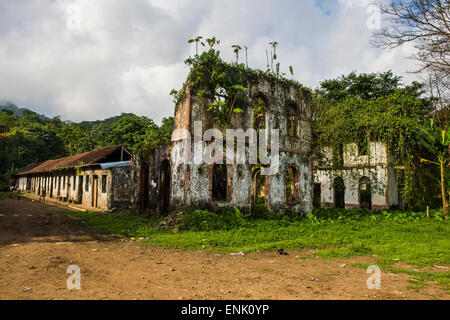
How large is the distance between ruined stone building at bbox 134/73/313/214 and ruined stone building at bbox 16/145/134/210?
2.64m

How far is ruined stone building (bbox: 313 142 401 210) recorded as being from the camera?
1720 cm

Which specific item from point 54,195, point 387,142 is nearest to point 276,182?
point 387,142

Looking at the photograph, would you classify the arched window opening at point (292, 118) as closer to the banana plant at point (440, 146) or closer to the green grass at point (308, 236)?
the green grass at point (308, 236)

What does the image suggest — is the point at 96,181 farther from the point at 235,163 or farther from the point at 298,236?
the point at 298,236

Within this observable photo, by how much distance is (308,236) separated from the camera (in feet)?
29.8

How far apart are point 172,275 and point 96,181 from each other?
15206mm

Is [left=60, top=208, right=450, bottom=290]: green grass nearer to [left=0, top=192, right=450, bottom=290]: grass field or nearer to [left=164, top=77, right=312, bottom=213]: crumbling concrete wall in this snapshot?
[left=0, top=192, right=450, bottom=290]: grass field

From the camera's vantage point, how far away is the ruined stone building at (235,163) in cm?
1089

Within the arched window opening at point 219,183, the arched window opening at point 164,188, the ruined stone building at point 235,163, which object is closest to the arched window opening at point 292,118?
the ruined stone building at point 235,163

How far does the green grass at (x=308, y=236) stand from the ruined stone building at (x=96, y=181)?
4152mm

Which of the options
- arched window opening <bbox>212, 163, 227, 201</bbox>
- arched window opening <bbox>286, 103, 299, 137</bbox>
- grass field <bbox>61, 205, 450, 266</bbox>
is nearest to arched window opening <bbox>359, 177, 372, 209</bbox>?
grass field <bbox>61, 205, 450, 266</bbox>

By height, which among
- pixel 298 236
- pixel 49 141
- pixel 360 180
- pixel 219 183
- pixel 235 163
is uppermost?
pixel 49 141

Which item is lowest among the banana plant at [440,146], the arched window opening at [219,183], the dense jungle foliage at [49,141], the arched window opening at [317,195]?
the arched window opening at [317,195]

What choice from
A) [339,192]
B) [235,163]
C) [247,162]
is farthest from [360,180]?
[235,163]
